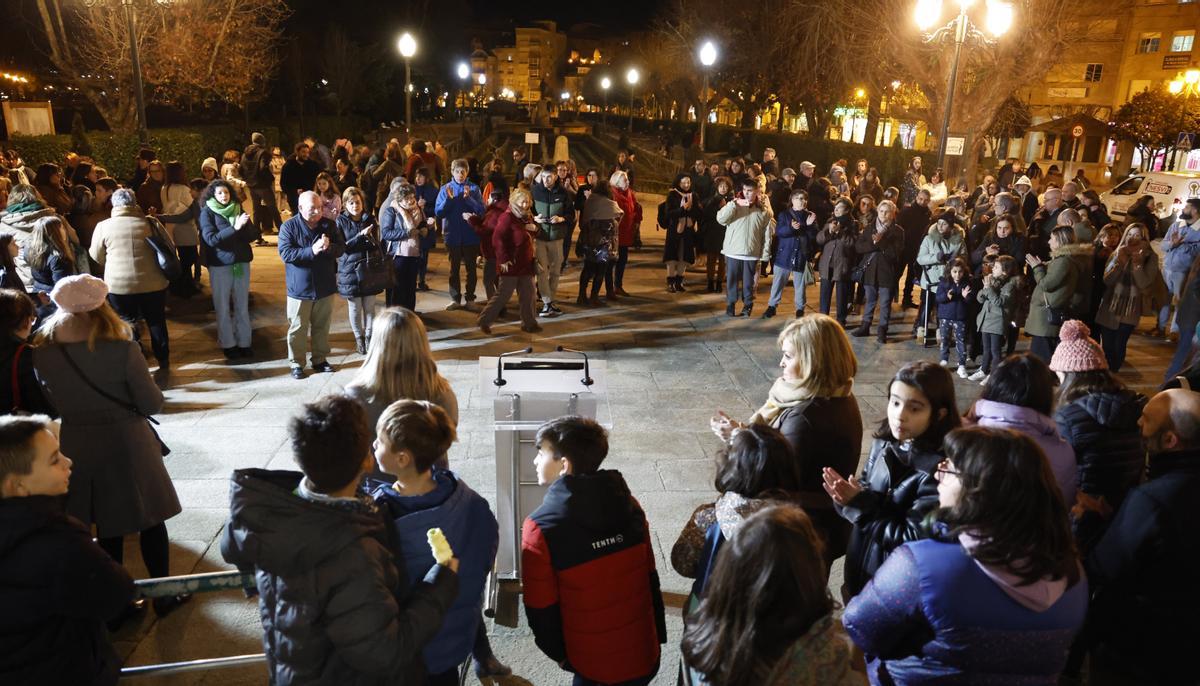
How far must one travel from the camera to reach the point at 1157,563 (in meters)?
2.99

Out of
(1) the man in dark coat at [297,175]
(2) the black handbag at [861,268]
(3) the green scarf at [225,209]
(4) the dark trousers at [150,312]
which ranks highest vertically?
(1) the man in dark coat at [297,175]

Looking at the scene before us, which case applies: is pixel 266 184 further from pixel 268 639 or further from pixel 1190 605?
pixel 1190 605

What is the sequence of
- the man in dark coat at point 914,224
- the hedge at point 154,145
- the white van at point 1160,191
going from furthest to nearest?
the white van at point 1160,191
the hedge at point 154,145
the man in dark coat at point 914,224

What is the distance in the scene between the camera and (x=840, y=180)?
13.2 metres

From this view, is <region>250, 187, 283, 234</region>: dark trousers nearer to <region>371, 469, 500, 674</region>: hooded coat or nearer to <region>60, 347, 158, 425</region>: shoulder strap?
<region>60, 347, 158, 425</region>: shoulder strap

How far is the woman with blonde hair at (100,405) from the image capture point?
398 centimetres

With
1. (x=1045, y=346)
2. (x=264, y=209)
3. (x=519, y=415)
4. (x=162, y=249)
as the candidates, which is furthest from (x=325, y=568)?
(x=264, y=209)

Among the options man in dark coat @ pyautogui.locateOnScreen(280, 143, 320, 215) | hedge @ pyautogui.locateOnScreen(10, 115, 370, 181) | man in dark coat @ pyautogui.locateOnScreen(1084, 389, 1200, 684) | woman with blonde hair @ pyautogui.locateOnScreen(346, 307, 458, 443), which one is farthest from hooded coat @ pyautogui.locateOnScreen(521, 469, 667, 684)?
hedge @ pyautogui.locateOnScreen(10, 115, 370, 181)

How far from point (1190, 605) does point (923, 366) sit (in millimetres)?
1285

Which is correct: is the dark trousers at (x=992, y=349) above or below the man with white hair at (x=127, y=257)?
below

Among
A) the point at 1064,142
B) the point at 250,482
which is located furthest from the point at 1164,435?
the point at 1064,142

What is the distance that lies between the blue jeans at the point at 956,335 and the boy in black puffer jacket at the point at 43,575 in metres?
8.24

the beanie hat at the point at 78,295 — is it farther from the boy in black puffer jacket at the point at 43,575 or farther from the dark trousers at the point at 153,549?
the boy in black puffer jacket at the point at 43,575

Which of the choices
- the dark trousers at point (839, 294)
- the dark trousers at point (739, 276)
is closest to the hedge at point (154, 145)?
the dark trousers at point (739, 276)
